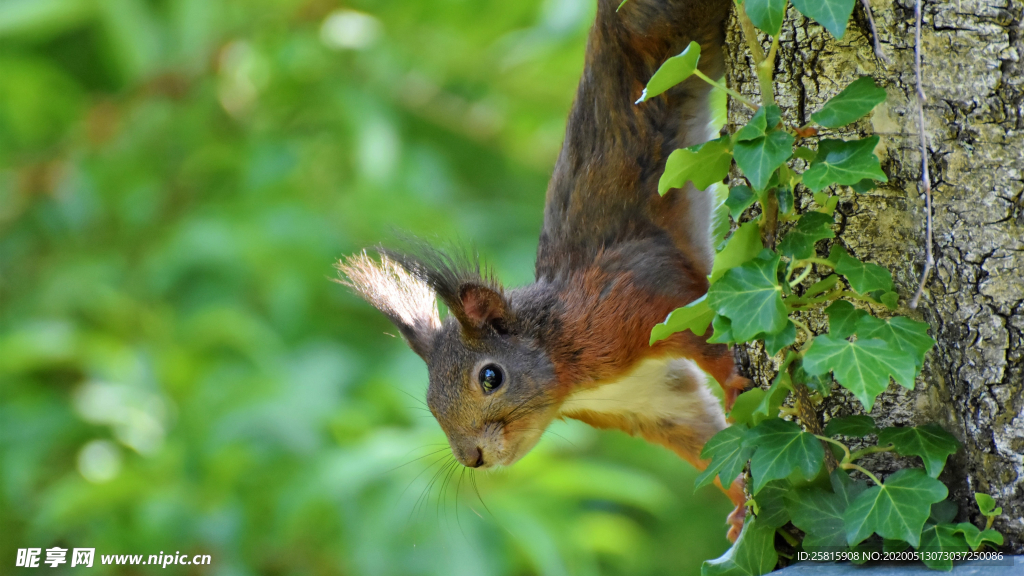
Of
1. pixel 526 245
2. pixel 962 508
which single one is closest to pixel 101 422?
pixel 526 245

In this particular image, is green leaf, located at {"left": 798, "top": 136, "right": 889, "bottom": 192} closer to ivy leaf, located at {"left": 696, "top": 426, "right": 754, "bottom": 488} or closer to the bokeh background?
ivy leaf, located at {"left": 696, "top": 426, "right": 754, "bottom": 488}

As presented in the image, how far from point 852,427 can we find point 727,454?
12 centimetres

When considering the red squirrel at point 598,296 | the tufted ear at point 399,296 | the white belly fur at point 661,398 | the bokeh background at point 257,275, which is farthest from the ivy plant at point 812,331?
the bokeh background at point 257,275

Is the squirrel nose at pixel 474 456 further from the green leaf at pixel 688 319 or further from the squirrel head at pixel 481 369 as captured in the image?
the green leaf at pixel 688 319

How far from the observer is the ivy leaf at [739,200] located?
2.66 feet

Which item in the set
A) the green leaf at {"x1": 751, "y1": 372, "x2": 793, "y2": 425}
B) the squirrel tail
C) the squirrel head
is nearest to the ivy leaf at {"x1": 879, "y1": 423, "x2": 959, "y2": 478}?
the green leaf at {"x1": 751, "y1": 372, "x2": 793, "y2": 425}

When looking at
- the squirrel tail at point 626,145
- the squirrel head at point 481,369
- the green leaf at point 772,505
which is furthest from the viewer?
the squirrel head at point 481,369

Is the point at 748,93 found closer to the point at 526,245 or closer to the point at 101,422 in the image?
the point at 526,245

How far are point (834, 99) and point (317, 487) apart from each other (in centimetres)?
164

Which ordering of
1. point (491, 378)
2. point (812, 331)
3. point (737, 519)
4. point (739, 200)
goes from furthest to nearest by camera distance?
point (491, 378) → point (737, 519) → point (812, 331) → point (739, 200)

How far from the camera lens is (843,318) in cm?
81

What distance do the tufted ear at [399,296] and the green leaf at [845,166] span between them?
71 centimetres

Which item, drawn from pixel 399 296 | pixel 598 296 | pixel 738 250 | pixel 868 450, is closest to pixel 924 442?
pixel 868 450

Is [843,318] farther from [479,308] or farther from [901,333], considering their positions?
[479,308]
